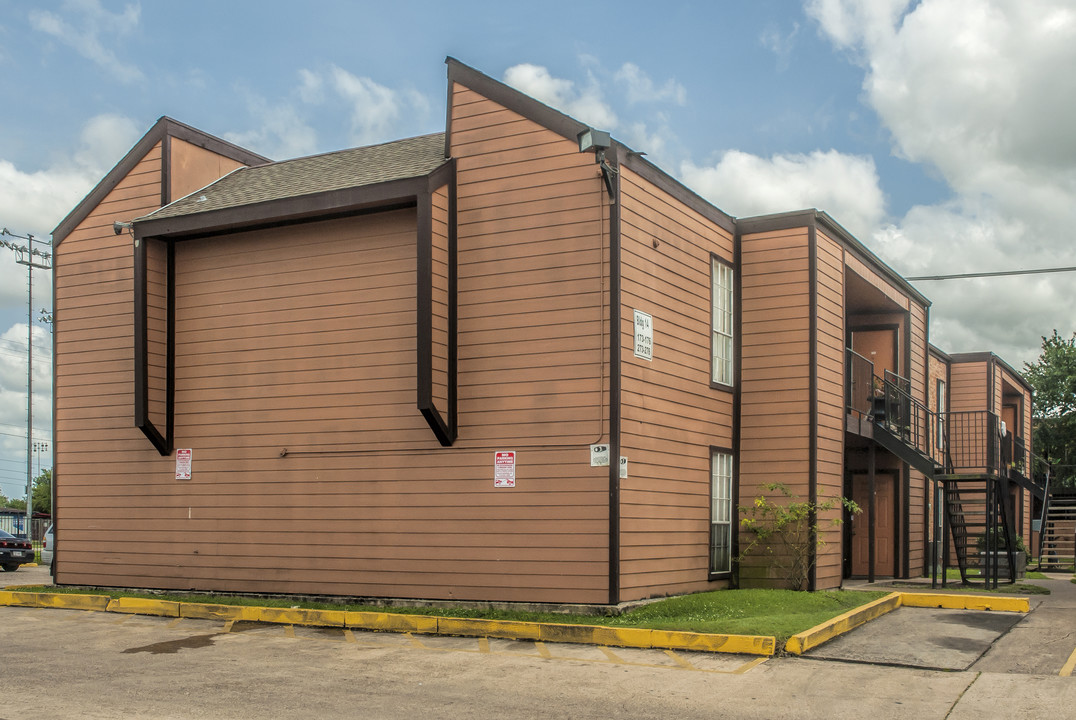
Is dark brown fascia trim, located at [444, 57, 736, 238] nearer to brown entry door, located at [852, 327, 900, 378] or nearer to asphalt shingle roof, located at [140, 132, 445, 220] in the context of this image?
asphalt shingle roof, located at [140, 132, 445, 220]

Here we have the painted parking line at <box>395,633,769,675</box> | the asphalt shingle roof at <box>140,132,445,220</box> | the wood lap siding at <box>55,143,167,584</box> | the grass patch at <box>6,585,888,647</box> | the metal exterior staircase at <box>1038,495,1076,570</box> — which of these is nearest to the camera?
the painted parking line at <box>395,633,769,675</box>

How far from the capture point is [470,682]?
9422mm

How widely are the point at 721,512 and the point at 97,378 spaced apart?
10596 millimetres

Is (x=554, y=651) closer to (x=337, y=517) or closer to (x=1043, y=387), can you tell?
(x=337, y=517)

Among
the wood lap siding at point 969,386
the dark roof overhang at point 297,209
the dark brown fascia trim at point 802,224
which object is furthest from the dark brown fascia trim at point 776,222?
the wood lap siding at point 969,386

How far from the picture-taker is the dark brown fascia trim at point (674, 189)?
46.2 ft

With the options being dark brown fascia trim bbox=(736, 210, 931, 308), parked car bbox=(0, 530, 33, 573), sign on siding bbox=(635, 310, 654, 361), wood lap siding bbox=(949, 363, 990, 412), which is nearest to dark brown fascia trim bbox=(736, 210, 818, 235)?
dark brown fascia trim bbox=(736, 210, 931, 308)

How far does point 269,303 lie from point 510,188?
439 cm

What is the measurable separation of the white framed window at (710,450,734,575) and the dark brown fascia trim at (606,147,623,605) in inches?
124

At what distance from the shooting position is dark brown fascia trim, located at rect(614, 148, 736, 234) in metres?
14.1

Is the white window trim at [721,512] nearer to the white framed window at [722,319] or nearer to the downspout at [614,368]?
the white framed window at [722,319]

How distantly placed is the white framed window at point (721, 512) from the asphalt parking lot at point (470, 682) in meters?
4.58

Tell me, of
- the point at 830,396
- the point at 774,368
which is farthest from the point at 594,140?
the point at 830,396

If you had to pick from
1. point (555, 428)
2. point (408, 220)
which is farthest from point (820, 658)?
point (408, 220)
